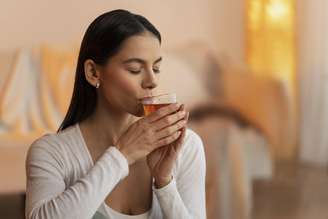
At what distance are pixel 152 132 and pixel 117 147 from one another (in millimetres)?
57

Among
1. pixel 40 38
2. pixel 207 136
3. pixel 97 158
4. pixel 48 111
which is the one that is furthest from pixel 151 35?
pixel 40 38

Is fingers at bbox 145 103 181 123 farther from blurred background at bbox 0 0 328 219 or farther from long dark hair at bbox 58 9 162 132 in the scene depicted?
blurred background at bbox 0 0 328 219

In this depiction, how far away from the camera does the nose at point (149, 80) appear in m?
0.97

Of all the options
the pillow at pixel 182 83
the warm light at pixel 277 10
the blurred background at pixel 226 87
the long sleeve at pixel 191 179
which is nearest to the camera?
the long sleeve at pixel 191 179

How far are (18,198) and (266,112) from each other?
3.87 feet

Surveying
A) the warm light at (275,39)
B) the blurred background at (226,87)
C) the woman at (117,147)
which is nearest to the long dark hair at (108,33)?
the woman at (117,147)

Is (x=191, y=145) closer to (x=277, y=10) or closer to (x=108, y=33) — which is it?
(x=108, y=33)

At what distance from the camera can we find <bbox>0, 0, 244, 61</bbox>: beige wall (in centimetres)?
313

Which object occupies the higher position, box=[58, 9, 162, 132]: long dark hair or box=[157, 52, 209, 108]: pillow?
box=[58, 9, 162, 132]: long dark hair

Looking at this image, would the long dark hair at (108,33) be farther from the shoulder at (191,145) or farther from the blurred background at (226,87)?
the blurred background at (226,87)

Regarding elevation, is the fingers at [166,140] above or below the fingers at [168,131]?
below

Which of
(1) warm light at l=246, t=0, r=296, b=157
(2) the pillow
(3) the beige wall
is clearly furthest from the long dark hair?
(1) warm light at l=246, t=0, r=296, b=157

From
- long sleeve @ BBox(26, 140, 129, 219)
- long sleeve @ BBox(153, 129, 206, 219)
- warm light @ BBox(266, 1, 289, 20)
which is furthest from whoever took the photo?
warm light @ BBox(266, 1, 289, 20)

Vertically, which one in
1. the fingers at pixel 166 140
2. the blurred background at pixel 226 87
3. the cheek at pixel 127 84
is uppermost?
the cheek at pixel 127 84
